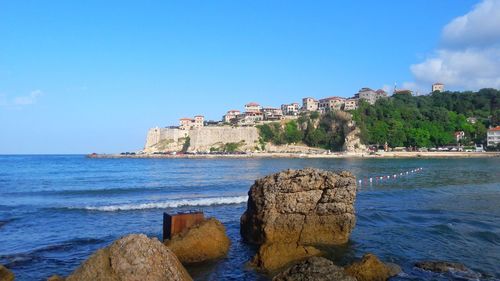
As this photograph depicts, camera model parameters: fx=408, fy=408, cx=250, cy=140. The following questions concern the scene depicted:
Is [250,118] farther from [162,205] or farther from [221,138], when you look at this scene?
[162,205]

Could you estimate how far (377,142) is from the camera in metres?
142

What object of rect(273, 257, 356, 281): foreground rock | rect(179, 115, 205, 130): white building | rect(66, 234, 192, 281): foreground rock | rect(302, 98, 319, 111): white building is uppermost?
rect(302, 98, 319, 111): white building

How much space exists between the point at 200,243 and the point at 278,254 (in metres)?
2.17

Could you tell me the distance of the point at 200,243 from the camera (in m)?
11.2

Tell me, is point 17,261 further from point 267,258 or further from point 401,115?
point 401,115

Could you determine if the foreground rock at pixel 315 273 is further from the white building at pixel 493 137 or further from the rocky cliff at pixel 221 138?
the white building at pixel 493 137

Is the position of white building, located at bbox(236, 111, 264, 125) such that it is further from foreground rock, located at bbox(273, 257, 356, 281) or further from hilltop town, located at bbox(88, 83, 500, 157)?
foreground rock, located at bbox(273, 257, 356, 281)

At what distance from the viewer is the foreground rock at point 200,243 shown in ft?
35.6

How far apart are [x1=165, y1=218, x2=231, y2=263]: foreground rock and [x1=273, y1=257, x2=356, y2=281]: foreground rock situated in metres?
4.13

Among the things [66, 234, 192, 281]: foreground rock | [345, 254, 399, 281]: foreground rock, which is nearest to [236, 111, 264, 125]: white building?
[345, 254, 399, 281]: foreground rock

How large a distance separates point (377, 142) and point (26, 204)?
130 metres

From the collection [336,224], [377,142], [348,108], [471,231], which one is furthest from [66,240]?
[348,108]

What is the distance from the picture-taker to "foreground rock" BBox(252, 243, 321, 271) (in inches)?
408

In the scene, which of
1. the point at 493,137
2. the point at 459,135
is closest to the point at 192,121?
the point at 459,135
